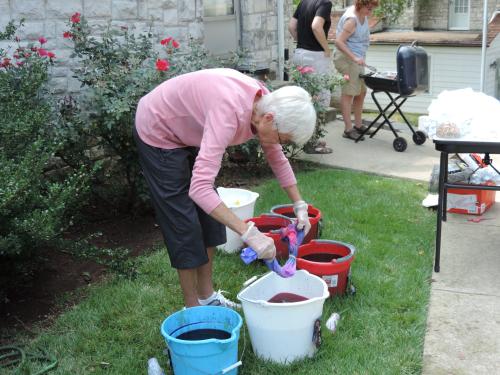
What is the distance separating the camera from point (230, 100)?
2.64 metres

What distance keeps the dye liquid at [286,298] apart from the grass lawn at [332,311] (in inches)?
9.0

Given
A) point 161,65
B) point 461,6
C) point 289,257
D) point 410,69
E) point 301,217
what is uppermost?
point 461,6

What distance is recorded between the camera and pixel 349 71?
7.20 metres

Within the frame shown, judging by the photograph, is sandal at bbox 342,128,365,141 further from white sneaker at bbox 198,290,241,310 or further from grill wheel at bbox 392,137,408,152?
white sneaker at bbox 198,290,241,310

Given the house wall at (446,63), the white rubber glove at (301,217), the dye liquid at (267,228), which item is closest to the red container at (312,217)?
the dye liquid at (267,228)

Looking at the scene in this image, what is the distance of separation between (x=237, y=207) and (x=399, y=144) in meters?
3.48

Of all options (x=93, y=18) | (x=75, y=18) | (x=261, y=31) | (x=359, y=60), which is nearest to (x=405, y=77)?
(x=359, y=60)

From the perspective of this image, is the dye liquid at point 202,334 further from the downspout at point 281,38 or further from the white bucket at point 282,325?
the downspout at point 281,38

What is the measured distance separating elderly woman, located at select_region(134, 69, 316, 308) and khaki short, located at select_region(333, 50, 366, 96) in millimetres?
4296

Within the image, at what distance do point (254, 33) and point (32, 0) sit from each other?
10.3 feet

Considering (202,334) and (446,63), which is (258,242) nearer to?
(202,334)

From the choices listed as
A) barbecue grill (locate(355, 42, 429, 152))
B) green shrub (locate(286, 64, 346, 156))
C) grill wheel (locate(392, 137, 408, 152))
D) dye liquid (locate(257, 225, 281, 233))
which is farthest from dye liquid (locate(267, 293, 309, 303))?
grill wheel (locate(392, 137, 408, 152))

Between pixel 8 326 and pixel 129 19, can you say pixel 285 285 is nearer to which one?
pixel 8 326

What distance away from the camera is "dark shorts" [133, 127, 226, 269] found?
2.96 m
